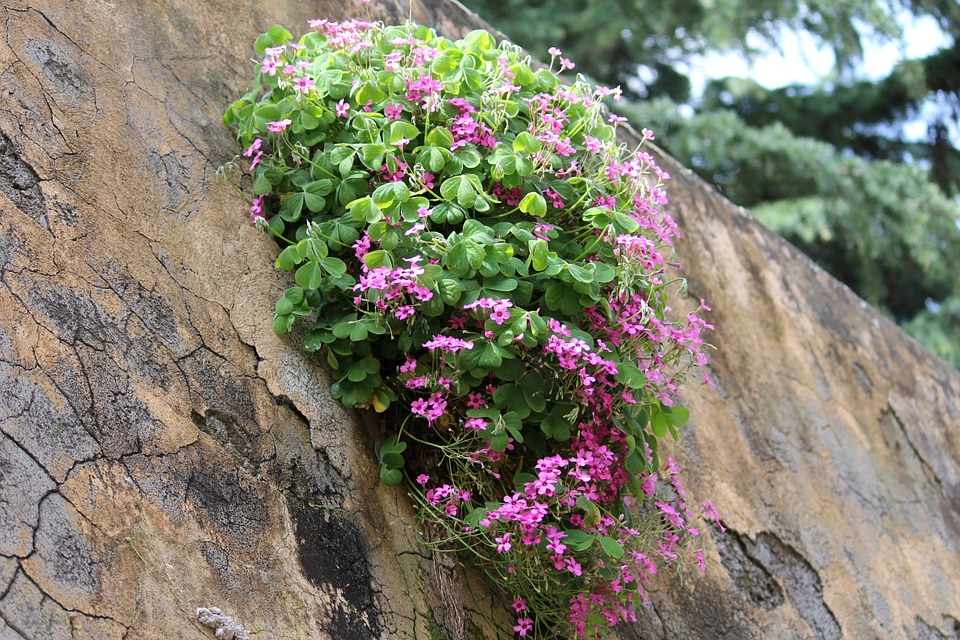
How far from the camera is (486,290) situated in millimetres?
1581

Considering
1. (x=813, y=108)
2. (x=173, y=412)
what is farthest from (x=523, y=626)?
(x=813, y=108)

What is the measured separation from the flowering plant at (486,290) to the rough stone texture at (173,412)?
100 millimetres

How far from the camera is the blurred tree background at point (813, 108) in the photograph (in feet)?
17.1

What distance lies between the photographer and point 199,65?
1.96 m

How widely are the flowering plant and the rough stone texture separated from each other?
0.33 feet

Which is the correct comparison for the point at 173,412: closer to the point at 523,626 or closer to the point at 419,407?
the point at 419,407

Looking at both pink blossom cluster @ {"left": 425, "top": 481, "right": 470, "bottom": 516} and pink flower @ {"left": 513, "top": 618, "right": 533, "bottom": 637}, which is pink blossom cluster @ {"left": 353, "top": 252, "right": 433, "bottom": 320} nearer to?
pink blossom cluster @ {"left": 425, "top": 481, "right": 470, "bottom": 516}

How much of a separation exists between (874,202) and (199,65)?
4.64m

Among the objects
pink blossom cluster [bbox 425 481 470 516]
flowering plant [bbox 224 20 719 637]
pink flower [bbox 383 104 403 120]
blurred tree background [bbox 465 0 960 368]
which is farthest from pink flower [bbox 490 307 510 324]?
blurred tree background [bbox 465 0 960 368]

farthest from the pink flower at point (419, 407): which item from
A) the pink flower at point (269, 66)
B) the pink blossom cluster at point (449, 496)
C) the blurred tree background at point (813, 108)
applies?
the blurred tree background at point (813, 108)

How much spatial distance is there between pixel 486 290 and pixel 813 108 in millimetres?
6740

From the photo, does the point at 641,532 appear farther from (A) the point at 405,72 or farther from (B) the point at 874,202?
(B) the point at 874,202

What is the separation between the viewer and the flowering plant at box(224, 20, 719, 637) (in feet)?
5.19

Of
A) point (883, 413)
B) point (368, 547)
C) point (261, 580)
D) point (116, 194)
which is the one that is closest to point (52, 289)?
point (116, 194)
